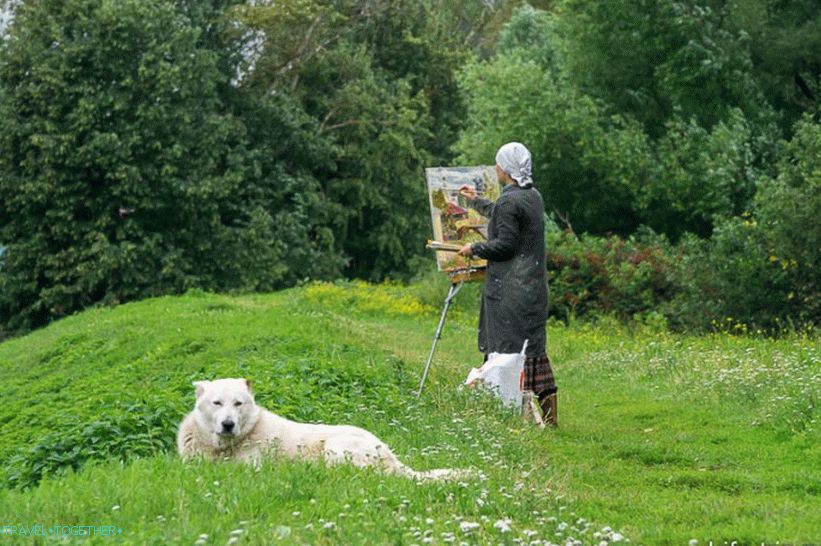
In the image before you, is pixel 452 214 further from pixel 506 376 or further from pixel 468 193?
pixel 506 376

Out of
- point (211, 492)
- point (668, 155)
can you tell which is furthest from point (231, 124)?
point (211, 492)

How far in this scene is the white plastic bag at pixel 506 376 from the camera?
1298 cm

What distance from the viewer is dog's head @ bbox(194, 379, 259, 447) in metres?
9.77

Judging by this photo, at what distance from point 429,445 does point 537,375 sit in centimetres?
295

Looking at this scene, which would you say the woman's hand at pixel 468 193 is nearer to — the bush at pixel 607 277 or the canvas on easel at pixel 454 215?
the canvas on easel at pixel 454 215

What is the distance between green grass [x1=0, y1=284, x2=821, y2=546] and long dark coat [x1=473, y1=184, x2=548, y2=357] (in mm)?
766

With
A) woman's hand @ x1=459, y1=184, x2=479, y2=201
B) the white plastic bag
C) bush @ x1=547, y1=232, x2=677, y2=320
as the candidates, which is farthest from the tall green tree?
the white plastic bag

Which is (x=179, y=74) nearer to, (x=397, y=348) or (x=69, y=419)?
(x=397, y=348)

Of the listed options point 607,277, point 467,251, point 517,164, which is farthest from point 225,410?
point 607,277

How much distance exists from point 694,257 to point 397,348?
6.78m

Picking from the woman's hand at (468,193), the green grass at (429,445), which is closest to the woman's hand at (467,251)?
the green grass at (429,445)

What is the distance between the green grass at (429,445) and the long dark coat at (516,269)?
2.51 feet

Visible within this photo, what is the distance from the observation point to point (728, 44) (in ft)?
107

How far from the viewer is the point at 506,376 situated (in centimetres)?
1302
